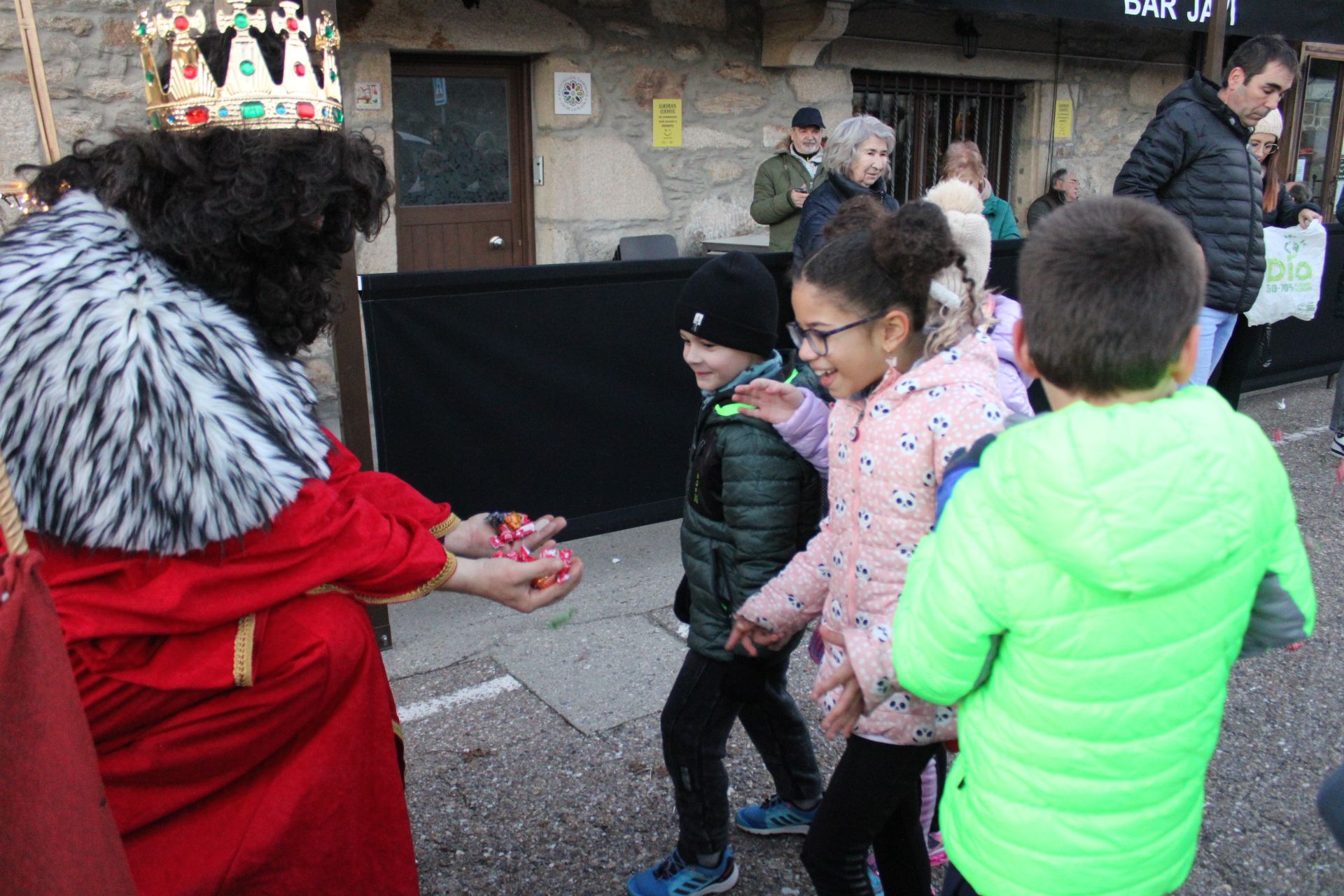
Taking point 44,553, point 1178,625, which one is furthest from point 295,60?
point 1178,625

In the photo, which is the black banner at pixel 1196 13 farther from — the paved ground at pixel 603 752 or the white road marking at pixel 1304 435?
the paved ground at pixel 603 752

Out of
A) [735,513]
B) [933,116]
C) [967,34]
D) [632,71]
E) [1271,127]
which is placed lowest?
[735,513]

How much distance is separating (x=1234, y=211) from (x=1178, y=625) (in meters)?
4.02

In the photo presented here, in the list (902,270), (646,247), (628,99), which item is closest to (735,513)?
(902,270)

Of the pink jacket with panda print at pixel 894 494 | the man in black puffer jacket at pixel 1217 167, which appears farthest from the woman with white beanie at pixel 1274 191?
the pink jacket with panda print at pixel 894 494

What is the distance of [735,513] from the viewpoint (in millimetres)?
2301

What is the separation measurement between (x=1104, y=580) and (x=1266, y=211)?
6070mm

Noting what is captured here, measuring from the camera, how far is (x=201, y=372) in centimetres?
162

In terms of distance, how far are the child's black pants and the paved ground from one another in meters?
0.58

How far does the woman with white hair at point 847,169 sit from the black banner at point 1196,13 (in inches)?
73.2

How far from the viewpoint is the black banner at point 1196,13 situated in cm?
677

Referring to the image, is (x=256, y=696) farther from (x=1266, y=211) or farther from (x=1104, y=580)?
(x=1266, y=211)

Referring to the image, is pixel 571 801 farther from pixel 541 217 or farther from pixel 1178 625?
pixel 541 217

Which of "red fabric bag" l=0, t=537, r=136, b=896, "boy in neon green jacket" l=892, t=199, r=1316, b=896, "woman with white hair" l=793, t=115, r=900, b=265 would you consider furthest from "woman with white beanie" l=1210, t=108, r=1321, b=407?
"red fabric bag" l=0, t=537, r=136, b=896
